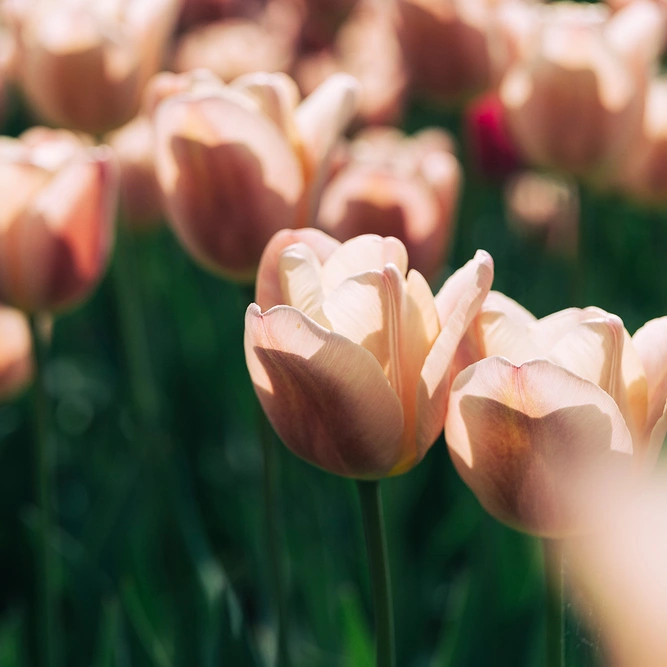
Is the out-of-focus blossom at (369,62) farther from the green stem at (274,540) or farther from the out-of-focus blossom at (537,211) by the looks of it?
the green stem at (274,540)

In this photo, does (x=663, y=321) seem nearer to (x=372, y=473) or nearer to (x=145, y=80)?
(x=372, y=473)

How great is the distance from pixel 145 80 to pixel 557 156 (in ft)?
1.34

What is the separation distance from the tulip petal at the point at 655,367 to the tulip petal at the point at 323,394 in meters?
0.10

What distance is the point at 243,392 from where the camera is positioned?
3.98ft

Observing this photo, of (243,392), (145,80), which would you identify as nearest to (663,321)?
(145,80)

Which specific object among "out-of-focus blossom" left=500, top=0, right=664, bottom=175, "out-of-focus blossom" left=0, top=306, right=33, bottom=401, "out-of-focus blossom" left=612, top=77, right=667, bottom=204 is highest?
"out-of-focus blossom" left=500, top=0, right=664, bottom=175

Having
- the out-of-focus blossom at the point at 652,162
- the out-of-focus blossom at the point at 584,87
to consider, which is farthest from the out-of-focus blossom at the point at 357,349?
the out-of-focus blossom at the point at 652,162

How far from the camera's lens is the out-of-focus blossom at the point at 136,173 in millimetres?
1165

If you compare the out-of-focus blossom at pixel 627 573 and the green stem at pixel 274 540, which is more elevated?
the out-of-focus blossom at pixel 627 573

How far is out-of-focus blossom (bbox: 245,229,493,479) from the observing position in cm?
38

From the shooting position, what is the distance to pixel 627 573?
347 millimetres

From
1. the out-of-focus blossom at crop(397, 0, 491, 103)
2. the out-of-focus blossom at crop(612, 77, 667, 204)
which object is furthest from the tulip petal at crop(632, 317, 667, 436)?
the out-of-focus blossom at crop(397, 0, 491, 103)

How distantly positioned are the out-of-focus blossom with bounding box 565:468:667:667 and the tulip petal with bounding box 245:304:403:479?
0.30ft

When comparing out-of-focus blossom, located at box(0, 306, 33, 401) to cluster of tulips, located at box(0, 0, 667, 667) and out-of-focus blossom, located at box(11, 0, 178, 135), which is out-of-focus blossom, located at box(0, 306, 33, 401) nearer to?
cluster of tulips, located at box(0, 0, 667, 667)
